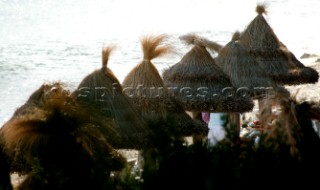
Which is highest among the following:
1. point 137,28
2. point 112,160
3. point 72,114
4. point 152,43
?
point 137,28

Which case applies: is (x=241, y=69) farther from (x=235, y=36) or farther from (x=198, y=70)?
(x=198, y=70)

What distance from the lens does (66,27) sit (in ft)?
175

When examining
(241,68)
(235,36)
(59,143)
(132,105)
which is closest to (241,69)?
(241,68)

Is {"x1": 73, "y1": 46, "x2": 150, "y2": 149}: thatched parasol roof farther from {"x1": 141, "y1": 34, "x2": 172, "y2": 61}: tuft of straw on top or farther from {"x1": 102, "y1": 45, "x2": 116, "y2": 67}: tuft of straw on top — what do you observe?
{"x1": 141, "y1": 34, "x2": 172, "y2": 61}: tuft of straw on top

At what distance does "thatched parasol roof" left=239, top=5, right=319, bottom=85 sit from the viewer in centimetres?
1277

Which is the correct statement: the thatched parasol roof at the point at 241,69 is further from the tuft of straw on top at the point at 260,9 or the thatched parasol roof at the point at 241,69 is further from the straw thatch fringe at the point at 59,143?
the straw thatch fringe at the point at 59,143

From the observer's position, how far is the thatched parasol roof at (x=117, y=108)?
24.5ft

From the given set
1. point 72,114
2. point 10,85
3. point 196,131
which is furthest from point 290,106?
point 10,85

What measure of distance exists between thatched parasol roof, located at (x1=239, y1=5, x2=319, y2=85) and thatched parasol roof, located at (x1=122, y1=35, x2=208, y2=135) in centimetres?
391

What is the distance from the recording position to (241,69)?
39.2 ft

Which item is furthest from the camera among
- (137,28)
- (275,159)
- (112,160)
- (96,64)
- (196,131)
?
(137,28)

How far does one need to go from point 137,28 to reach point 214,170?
159ft

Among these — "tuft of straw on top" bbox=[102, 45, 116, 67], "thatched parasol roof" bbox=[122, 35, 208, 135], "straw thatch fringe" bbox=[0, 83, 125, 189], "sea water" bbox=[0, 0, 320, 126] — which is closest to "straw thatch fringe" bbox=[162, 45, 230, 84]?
"thatched parasol roof" bbox=[122, 35, 208, 135]

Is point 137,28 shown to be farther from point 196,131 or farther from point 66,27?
point 196,131
